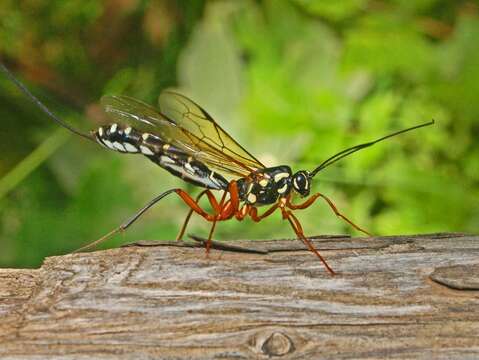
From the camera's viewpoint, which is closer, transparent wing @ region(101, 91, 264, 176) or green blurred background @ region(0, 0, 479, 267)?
transparent wing @ region(101, 91, 264, 176)

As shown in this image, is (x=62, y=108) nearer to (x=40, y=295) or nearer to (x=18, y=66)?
(x=18, y=66)

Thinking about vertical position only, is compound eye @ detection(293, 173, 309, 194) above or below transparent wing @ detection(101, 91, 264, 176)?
below

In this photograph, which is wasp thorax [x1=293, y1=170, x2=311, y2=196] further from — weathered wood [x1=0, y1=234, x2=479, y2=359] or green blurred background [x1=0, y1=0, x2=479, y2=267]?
green blurred background [x1=0, y1=0, x2=479, y2=267]

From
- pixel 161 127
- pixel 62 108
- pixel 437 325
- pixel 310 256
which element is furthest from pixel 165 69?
pixel 437 325

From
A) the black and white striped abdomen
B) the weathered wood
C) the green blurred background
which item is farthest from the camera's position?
the green blurred background

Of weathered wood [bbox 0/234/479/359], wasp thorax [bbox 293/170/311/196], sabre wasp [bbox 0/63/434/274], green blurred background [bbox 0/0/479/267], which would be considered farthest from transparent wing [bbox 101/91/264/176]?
green blurred background [bbox 0/0/479/267]

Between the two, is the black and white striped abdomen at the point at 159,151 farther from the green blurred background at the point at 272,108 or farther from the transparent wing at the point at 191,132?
the green blurred background at the point at 272,108
